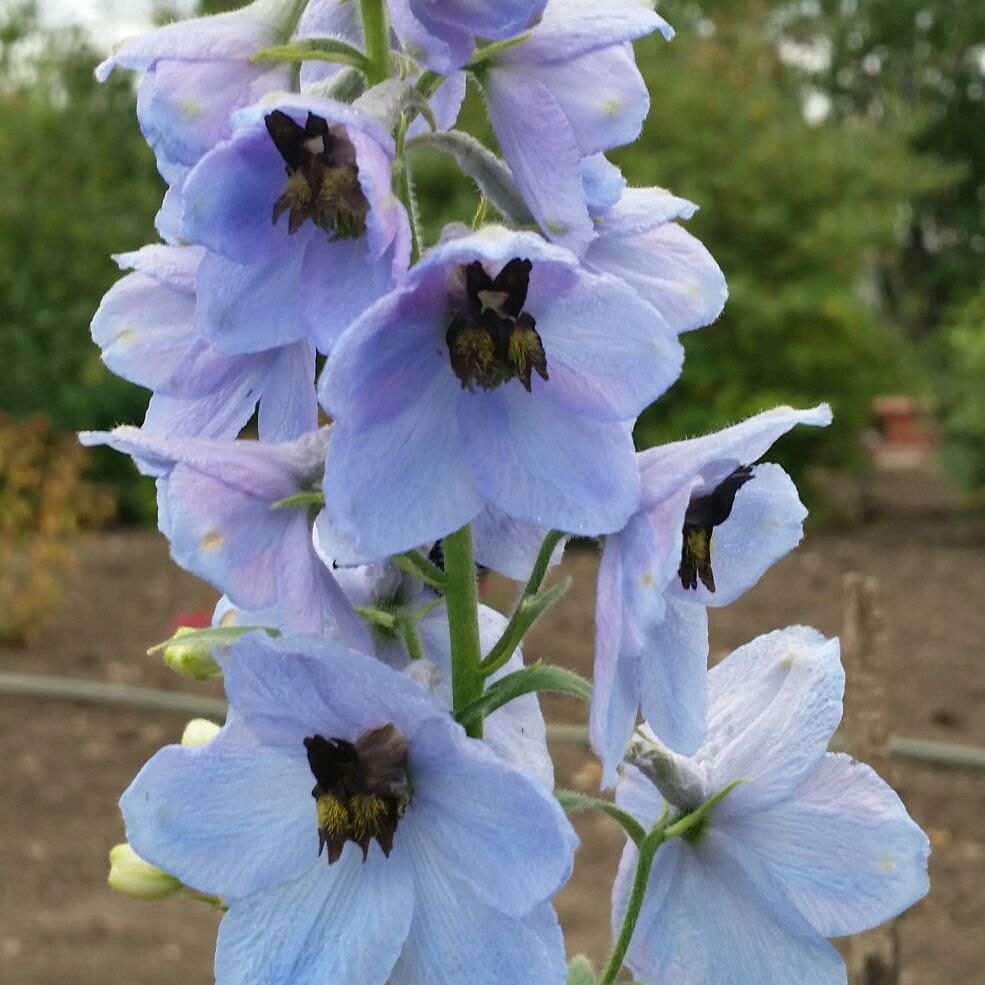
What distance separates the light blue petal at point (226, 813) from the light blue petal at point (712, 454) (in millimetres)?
352

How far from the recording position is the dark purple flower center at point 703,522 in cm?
108

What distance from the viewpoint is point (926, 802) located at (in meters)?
4.83

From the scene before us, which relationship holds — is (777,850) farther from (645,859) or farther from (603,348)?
(603,348)

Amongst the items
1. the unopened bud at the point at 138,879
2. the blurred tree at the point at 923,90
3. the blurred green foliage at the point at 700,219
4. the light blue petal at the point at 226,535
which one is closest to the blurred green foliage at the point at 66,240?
the blurred green foliage at the point at 700,219

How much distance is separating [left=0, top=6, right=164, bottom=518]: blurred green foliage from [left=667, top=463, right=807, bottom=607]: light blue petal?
10.6m

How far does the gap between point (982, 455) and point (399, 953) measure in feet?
32.0

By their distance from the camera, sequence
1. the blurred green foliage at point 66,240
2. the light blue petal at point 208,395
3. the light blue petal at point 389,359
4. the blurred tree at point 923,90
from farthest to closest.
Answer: the blurred tree at point 923,90
the blurred green foliage at point 66,240
the light blue petal at point 208,395
the light blue petal at point 389,359

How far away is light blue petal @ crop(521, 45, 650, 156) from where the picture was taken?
108 cm

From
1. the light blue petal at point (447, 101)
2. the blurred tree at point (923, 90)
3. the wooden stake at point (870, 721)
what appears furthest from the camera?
the blurred tree at point (923, 90)

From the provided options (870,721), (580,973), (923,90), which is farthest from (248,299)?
(923,90)

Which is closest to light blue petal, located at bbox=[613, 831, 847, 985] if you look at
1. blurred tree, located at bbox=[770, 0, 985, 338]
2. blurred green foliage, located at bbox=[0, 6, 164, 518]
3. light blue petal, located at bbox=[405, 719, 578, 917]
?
light blue petal, located at bbox=[405, 719, 578, 917]

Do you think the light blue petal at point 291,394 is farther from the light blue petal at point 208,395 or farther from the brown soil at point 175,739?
the brown soil at point 175,739

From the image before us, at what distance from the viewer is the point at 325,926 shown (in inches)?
40.9

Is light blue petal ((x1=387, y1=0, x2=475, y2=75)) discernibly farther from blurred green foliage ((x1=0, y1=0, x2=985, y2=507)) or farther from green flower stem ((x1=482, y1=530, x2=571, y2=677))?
blurred green foliage ((x1=0, y1=0, x2=985, y2=507))
